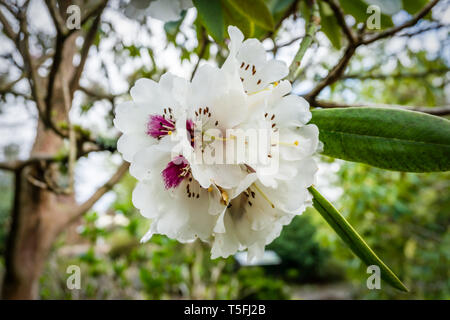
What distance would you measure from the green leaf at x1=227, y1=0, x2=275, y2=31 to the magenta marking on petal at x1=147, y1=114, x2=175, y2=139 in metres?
0.32

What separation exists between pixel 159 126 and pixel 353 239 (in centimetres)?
33

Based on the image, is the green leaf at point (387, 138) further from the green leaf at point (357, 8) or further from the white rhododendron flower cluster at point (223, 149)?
the green leaf at point (357, 8)

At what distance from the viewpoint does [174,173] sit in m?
0.48

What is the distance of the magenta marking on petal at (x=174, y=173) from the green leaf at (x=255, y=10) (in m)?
0.36

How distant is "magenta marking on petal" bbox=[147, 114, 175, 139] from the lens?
0.47 metres

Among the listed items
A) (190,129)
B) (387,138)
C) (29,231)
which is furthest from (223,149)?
(29,231)

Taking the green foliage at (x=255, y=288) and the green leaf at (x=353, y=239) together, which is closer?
the green leaf at (x=353, y=239)

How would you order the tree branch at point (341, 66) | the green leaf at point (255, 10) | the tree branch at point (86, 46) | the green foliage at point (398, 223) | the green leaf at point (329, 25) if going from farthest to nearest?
the green foliage at point (398, 223), the tree branch at point (86, 46), the green leaf at point (329, 25), the tree branch at point (341, 66), the green leaf at point (255, 10)

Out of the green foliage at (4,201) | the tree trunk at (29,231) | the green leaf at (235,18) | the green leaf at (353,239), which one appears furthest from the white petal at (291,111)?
the green foliage at (4,201)

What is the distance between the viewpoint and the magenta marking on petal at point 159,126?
470 mm

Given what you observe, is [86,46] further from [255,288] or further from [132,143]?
[255,288]
